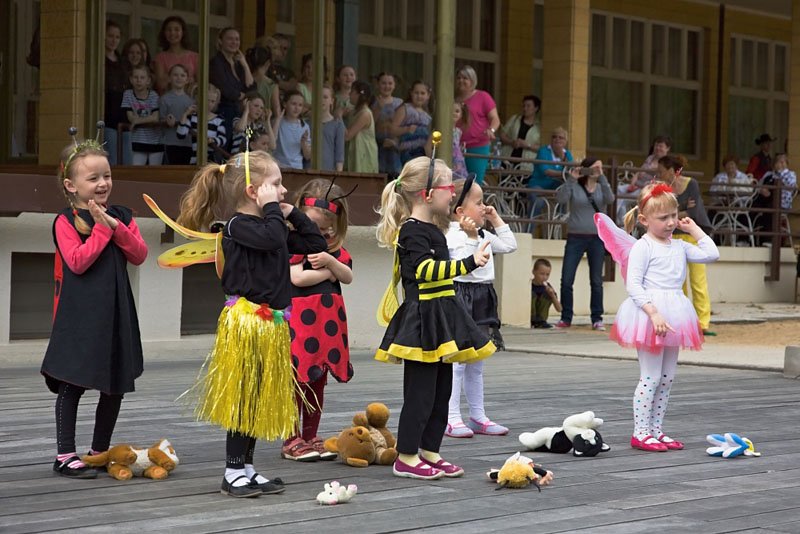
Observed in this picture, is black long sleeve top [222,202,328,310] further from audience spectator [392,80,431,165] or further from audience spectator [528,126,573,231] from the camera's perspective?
audience spectator [528,126,573,231]

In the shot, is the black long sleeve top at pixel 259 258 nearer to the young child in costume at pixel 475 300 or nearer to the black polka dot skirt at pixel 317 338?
the black polka dot skirt at pixel 317 338

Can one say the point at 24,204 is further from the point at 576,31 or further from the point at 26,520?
the point at 576,31

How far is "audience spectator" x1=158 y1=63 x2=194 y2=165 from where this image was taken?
41.3ft

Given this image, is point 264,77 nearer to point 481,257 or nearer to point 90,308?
point 90,308

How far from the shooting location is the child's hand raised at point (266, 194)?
569 cm

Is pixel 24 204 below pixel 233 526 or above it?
above

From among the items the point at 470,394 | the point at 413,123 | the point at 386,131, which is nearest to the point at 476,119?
the point at 413,123

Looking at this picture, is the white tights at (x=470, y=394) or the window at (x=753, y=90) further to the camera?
the window at (x=753, y=90)

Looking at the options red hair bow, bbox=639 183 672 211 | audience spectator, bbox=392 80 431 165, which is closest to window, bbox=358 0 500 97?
audience spectator, bbox=392 80 431 165

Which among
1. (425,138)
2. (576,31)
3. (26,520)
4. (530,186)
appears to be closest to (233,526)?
(26,520)

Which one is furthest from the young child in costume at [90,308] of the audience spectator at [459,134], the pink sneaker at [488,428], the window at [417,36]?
the window at [417,36]

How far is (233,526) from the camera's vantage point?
5.02 m

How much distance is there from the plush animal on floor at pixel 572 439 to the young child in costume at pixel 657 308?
1.26 ft

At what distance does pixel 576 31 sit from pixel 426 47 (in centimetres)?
244
